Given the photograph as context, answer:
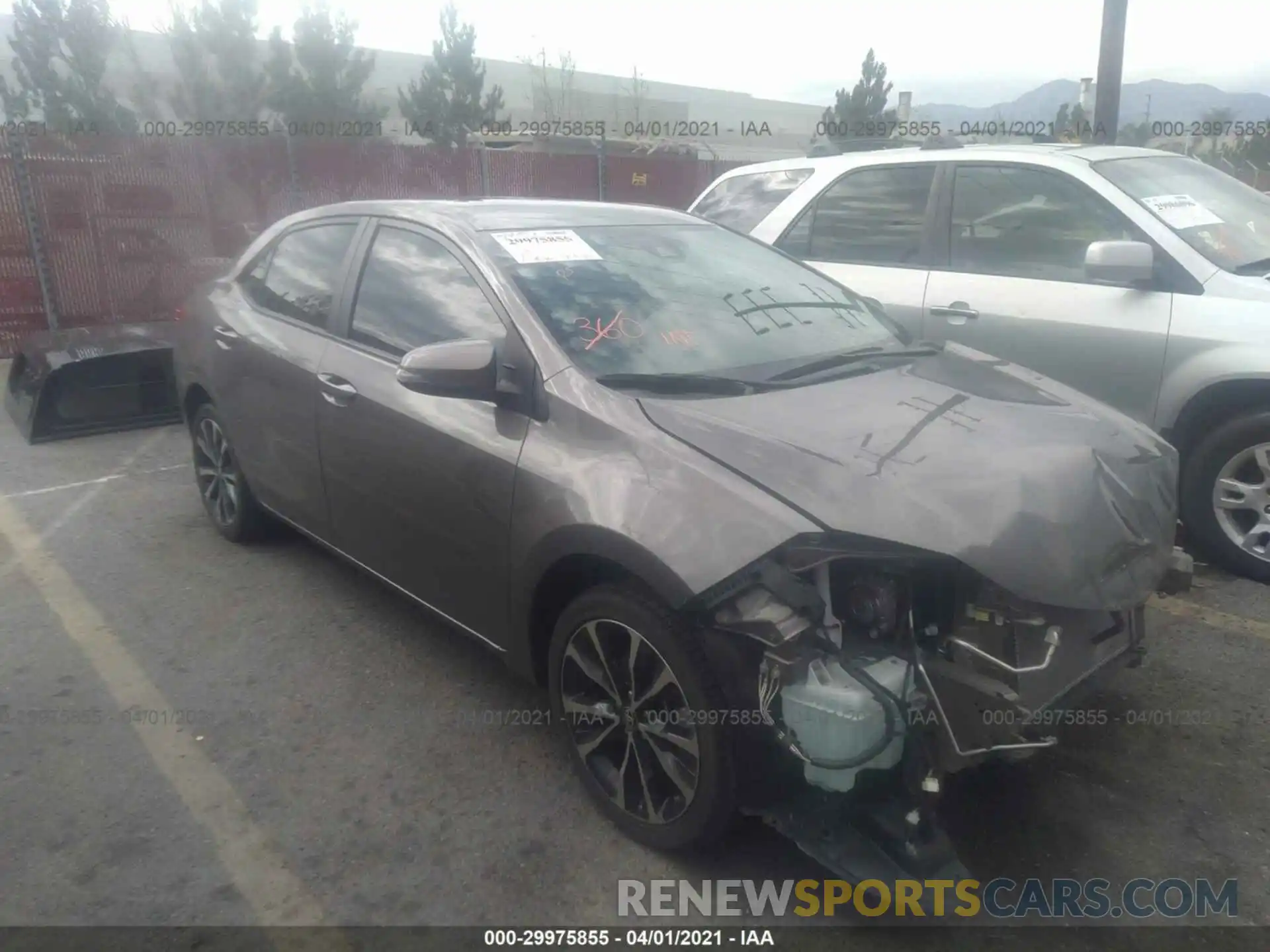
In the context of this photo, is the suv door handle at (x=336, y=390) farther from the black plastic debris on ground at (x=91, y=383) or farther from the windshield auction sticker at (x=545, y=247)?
the black plastic debris on ground at (x=91, y=383)

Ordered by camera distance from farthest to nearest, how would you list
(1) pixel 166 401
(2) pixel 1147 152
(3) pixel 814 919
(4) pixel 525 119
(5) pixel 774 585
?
(4) pixel 525 119
(1) pixel 166 401
(2) pixel 1147 152
(3) pixel 814 919
(5) pixel 774 585

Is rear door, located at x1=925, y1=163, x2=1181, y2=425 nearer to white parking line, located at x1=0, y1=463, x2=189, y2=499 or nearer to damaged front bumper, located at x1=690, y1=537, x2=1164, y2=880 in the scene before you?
damaged front bumper, located at x1=690, y1=537, x2=1164, y2=880

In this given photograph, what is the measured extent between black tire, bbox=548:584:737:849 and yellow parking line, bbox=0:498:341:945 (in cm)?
82

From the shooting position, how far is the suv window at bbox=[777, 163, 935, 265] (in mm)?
5309

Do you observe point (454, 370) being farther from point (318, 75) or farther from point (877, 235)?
point (318, 75)

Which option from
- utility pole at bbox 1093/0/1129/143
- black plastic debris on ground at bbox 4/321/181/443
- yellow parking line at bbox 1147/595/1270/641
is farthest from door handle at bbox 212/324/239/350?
utility pole at bbox 1093/0/1129/143

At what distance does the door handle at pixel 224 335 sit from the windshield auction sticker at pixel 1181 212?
4.21 meters

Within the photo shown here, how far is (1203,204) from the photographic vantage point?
478 centimetres

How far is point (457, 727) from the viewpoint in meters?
3.33

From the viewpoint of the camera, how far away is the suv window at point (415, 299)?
10.6 feet

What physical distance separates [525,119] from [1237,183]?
111 feet

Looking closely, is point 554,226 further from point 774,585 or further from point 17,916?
point 17,916

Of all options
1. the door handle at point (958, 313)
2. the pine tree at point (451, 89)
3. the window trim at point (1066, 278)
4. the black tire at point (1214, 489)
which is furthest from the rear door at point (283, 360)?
the pine tree at point (451, 89)

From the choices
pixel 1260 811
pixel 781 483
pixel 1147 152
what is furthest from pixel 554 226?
pixel 1147 152
